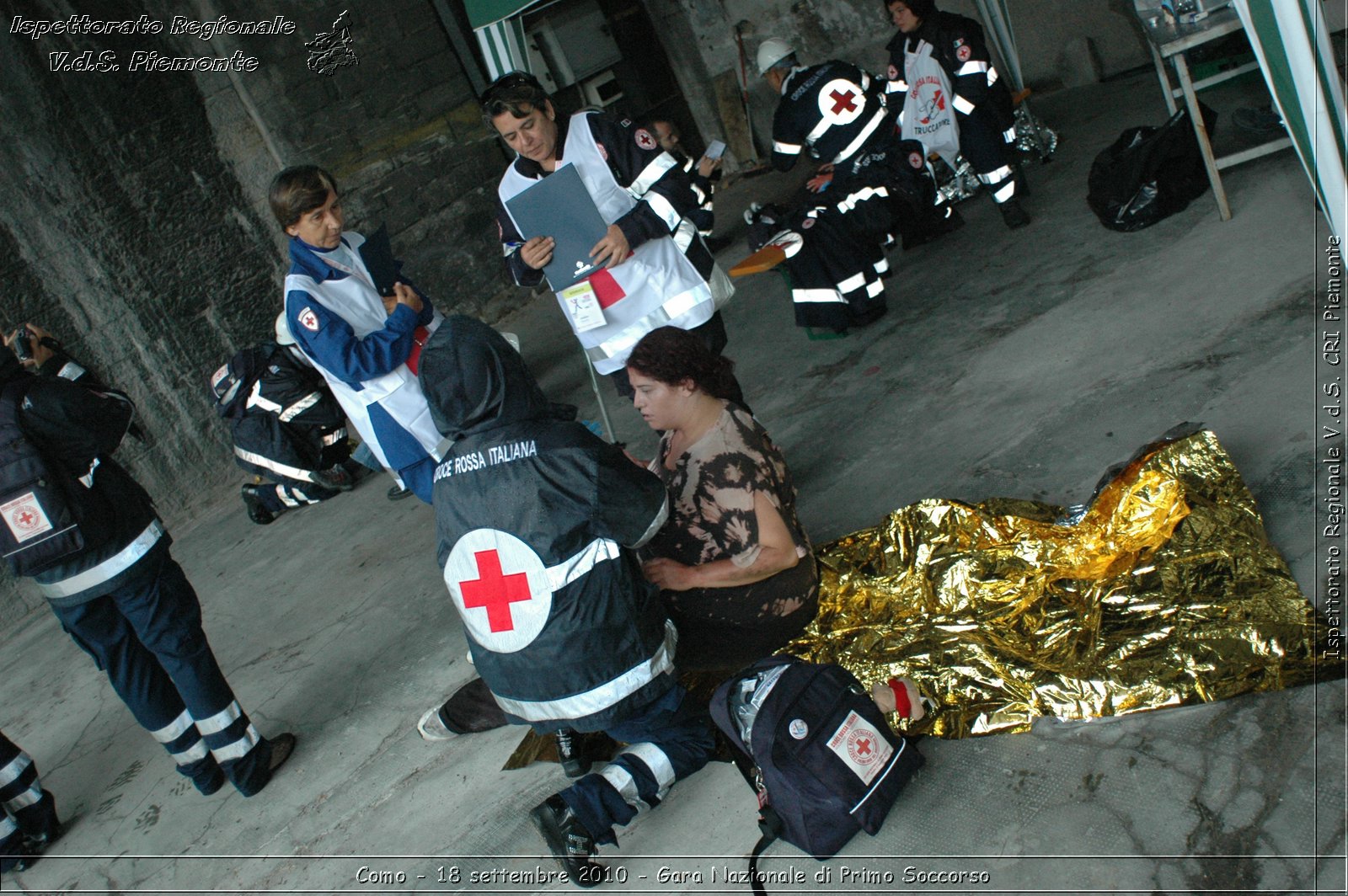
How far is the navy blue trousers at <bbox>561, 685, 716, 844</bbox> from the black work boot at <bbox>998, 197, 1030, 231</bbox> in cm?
368

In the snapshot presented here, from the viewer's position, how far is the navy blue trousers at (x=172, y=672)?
3.22 m

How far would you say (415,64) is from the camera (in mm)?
7344

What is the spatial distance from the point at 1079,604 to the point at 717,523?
1.05 metres

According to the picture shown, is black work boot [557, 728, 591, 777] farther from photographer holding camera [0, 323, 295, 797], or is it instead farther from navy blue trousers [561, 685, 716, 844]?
photographer holding camera [0, 323, 295, 797]

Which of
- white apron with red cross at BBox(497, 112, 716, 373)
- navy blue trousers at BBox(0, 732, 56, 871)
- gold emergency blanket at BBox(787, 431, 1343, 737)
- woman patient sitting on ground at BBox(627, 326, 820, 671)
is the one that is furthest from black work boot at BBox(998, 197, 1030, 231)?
navy blue trousers at BBox(0, 732, 56, 871)

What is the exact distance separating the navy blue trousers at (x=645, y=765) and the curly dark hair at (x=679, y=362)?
86cm

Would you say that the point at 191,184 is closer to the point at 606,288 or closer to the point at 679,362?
the point at 606,288

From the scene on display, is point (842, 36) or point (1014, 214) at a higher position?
point (842, 36)

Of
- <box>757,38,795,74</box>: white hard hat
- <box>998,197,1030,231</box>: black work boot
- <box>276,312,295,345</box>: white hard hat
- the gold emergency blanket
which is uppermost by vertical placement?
<box>757,38,795,74</box>: white hard hat

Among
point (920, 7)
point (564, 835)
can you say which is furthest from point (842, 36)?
point (564, 835)

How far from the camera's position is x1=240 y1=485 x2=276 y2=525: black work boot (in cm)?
573

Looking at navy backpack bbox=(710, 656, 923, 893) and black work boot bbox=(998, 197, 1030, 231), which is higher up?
black work boot bbox=(998, 197, 1030, 231)

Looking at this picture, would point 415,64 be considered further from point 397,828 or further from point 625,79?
point 397,828

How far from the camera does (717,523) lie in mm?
2771
